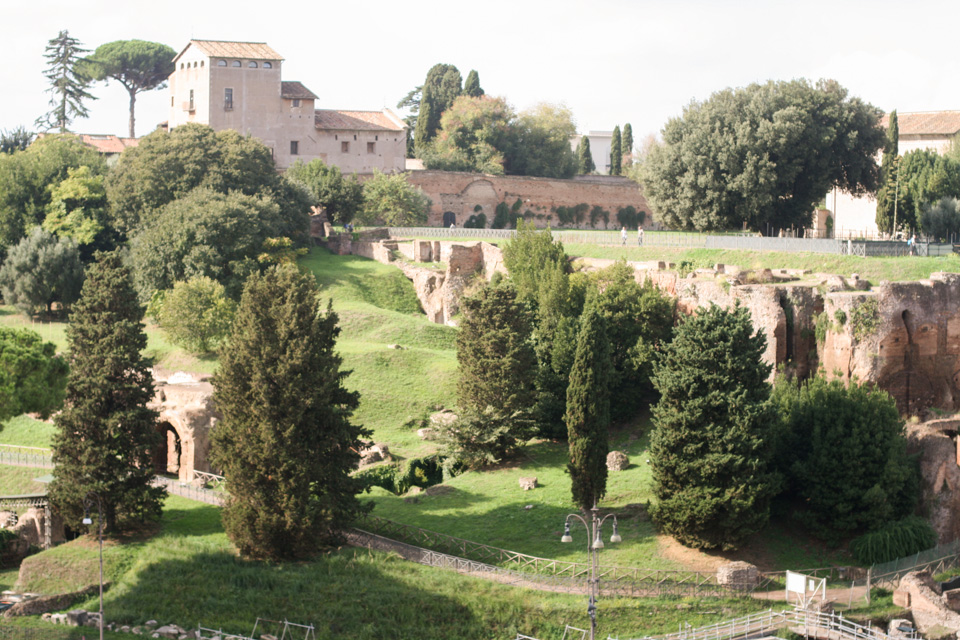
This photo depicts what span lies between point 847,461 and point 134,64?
6393cm

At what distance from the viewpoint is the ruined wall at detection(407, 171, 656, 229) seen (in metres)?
73.4

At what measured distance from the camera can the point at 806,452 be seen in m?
35.8

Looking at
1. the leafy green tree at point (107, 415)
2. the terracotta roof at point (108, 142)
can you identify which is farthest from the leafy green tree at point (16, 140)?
the leafy green tree at point (107, 415)

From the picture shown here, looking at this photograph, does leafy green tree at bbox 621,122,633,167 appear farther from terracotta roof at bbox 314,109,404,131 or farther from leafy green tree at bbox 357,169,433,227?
leafy green tree at bbox 357,169,433,227

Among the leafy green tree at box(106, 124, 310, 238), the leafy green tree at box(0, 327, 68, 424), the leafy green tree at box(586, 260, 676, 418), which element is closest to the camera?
the leafy green tree at box(0, 327, 68, 424)

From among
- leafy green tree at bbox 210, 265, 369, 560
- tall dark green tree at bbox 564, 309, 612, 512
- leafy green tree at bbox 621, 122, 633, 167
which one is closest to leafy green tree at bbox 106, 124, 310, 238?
leafy green tree at bbox 210, 265, 369, 560

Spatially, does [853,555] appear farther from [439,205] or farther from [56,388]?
[439,205]

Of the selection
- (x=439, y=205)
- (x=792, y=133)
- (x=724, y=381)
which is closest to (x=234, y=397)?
(x=724, y=381)

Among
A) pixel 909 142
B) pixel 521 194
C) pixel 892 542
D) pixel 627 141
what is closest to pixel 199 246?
pixel 521 194

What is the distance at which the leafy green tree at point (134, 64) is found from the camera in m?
83.6

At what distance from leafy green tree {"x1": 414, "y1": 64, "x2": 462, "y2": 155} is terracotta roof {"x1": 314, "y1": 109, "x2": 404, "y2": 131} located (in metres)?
5.47

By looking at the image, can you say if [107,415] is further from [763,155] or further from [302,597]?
[763,155]

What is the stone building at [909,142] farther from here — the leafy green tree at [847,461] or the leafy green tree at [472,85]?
the leafy green tree at [847,461]

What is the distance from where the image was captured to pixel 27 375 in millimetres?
32375
